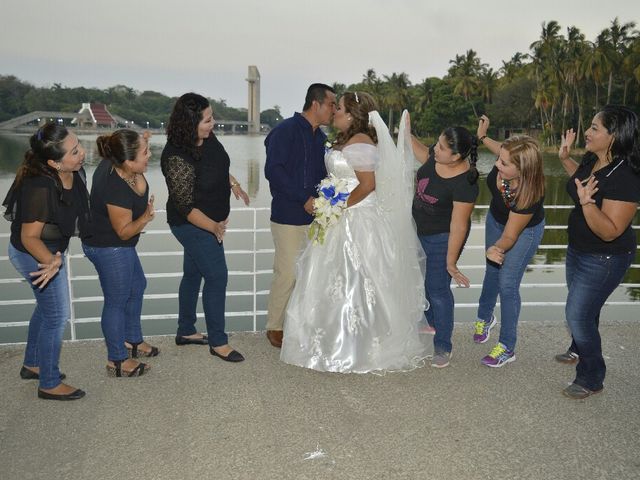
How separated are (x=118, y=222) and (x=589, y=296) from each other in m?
3.04

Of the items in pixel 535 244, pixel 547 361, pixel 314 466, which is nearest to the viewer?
pixel 314 466

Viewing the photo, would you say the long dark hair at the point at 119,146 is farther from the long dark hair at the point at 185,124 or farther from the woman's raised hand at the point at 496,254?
the woman's raised hand at the point at 496,254

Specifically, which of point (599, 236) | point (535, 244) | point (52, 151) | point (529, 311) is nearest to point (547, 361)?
point (535, 244)

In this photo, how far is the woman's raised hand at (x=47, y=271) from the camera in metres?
3.25

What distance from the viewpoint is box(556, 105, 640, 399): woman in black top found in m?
3.38

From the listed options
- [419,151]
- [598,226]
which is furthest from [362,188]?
[598,226]

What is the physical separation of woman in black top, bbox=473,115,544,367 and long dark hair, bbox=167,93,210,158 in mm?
2066

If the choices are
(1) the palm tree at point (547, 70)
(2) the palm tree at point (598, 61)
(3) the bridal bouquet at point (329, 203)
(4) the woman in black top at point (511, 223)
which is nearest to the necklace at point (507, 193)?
(4) the woman in black top at point (511, 223)

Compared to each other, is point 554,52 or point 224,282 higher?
point 554,52

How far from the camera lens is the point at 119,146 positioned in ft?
11.7

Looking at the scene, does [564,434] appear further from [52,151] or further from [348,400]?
[52,151]

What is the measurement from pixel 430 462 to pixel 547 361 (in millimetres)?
1896

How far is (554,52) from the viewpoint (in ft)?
172

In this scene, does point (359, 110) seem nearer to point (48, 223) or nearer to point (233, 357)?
point (233, 357)
